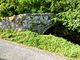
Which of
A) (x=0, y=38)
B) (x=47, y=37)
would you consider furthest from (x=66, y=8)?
(x=0, y=38)

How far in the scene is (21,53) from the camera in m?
8.73

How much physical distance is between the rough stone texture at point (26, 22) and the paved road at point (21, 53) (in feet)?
5.22

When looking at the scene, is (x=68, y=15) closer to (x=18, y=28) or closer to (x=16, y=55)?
(x=18, y=28)

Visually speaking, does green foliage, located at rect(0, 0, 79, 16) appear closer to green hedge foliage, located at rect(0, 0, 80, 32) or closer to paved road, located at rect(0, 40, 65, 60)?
green hedge foliage, located at rect(0, 0, 80, 32)

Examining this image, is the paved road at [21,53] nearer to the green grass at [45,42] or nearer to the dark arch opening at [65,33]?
the green grass at [45,42]

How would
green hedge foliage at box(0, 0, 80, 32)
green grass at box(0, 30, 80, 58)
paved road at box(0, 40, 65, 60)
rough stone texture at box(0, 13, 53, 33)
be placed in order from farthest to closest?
green hedge foliage at box(0, 0, 80, 32) < rough stone texture at box(0, 13, 53, 33) < green grass at box(0, 30, 80, 58) < paved road at box(0, 40, 65, 60)

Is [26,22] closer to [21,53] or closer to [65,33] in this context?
[21,53]

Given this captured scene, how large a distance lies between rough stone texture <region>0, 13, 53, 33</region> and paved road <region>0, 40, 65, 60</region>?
1.59 metres

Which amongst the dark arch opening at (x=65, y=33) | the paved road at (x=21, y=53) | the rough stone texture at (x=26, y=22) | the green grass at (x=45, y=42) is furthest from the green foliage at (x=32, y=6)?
the paved road at (x=21, y=53)

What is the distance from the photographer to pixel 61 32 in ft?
42.5

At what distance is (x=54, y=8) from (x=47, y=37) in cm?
279

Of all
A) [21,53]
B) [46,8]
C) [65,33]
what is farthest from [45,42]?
[46,8]

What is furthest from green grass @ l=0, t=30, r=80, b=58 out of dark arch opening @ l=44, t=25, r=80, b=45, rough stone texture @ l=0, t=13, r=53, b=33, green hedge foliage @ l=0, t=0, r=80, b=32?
dark arch opening @ l=44, t=25, r=80, b=45

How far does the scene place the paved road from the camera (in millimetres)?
8341
